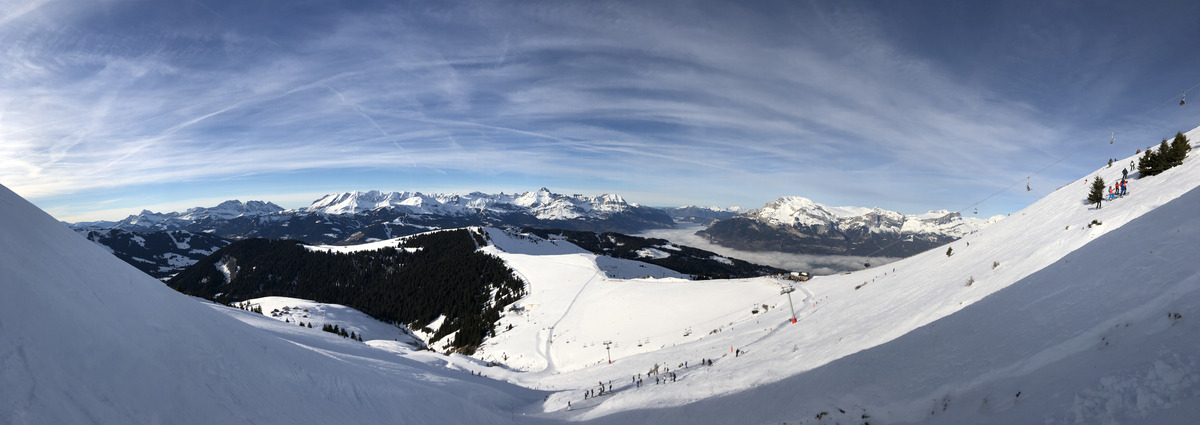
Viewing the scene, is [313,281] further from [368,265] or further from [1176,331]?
[1176,331]

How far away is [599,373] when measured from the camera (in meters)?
30.3

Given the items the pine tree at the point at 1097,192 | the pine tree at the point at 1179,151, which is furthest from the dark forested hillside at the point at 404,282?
the pine tree at the point at 1179,151

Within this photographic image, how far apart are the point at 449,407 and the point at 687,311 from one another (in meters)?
37.1

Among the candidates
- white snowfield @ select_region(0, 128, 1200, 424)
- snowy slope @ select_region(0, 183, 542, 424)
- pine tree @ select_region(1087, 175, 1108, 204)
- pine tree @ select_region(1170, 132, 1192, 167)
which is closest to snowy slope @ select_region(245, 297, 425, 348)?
white snowfield @ select_region(0, 128, 1200, 424)

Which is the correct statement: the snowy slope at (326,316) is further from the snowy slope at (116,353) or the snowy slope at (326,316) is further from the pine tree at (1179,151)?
the pine tree at (1179,151)

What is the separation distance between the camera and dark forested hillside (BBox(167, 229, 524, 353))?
9869cm

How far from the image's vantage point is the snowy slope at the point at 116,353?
5.50 meters

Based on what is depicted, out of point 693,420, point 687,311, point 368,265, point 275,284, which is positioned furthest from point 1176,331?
point 275,284

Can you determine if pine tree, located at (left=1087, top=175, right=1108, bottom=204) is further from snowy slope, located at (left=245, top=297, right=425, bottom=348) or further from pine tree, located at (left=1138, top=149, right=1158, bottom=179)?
snowy slope, located at (left=245, top=297, right=425, bottom=348)

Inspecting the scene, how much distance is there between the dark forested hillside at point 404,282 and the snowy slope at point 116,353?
5712 centimetres

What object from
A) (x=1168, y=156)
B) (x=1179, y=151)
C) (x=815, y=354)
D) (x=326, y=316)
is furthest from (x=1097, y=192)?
(x=326, y=316)

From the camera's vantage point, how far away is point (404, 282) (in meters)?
138

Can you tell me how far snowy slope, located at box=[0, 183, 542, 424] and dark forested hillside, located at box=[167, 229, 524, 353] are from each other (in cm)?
5712

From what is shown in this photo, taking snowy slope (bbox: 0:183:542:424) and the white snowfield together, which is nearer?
snowy slope (bbox: 0:183:542:424)
